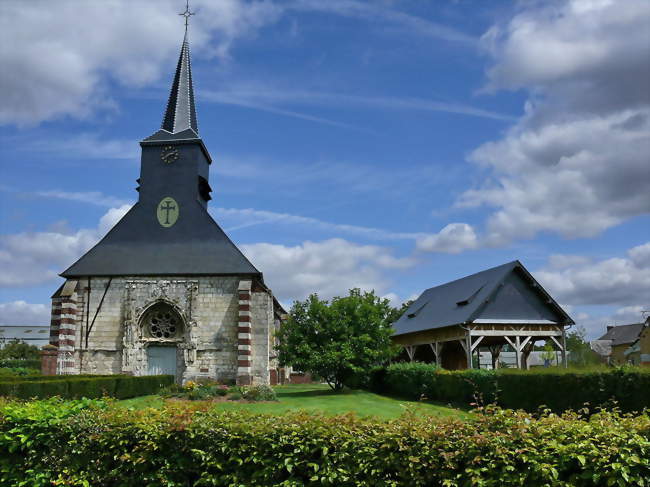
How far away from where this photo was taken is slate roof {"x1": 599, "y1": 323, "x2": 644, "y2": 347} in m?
71.4

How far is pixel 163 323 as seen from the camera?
2772 centimetres

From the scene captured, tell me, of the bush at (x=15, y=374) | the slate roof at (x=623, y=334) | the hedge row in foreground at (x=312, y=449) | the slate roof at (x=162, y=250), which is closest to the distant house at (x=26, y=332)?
the bush at (x=15, y=374)

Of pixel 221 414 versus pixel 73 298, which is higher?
pixel 73 298

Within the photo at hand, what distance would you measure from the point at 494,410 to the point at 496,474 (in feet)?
2.60

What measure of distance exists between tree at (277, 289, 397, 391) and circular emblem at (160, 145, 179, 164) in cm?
1138

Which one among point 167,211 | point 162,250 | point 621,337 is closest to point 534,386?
point 162,250

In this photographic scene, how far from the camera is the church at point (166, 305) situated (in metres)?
26.6

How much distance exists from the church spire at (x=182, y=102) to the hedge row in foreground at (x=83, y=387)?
553 inches

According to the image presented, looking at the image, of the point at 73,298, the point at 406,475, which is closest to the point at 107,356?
the point at 73,298

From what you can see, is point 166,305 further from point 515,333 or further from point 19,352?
point 19,352

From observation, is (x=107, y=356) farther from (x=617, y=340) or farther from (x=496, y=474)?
→ (x=617, y=340)

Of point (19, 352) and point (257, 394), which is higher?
point (19, 352)

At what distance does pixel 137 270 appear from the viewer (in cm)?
2755

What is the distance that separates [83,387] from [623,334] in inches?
2985
